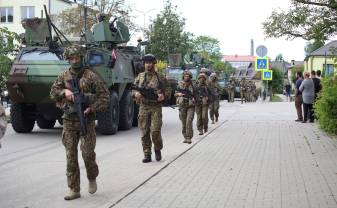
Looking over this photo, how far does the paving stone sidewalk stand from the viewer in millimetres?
7543

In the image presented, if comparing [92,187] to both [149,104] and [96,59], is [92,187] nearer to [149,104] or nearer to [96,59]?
[149,104]

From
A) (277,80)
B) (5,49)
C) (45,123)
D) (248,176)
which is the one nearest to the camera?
(248,176)

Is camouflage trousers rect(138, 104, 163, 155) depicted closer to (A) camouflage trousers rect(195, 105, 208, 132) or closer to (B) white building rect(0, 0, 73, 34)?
(A) camouflage trousers rect(195, 105, 208, 132)

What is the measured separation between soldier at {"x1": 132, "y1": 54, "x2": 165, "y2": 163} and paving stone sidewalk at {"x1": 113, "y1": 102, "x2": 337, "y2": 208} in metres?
0.59

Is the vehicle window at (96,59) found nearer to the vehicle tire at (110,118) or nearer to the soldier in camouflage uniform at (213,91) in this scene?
the vehicle tire at (110,118)

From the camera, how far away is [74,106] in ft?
25.1

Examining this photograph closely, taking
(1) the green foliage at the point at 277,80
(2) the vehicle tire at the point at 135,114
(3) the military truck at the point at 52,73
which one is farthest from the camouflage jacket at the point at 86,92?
(1) the green foliage at the point at 277,80

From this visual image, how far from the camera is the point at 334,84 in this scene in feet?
51.4

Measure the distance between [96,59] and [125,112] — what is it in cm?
236

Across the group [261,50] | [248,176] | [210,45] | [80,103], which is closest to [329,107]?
[248,176]

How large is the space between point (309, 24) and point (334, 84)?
2.88 meters

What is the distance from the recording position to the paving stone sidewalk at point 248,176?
7.54 meters

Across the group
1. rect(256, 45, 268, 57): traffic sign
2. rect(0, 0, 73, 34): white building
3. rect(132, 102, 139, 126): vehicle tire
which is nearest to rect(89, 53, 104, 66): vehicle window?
rect(132, 102, 139, 126): vehicle tire

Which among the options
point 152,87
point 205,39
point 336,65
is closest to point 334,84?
point 336,65
